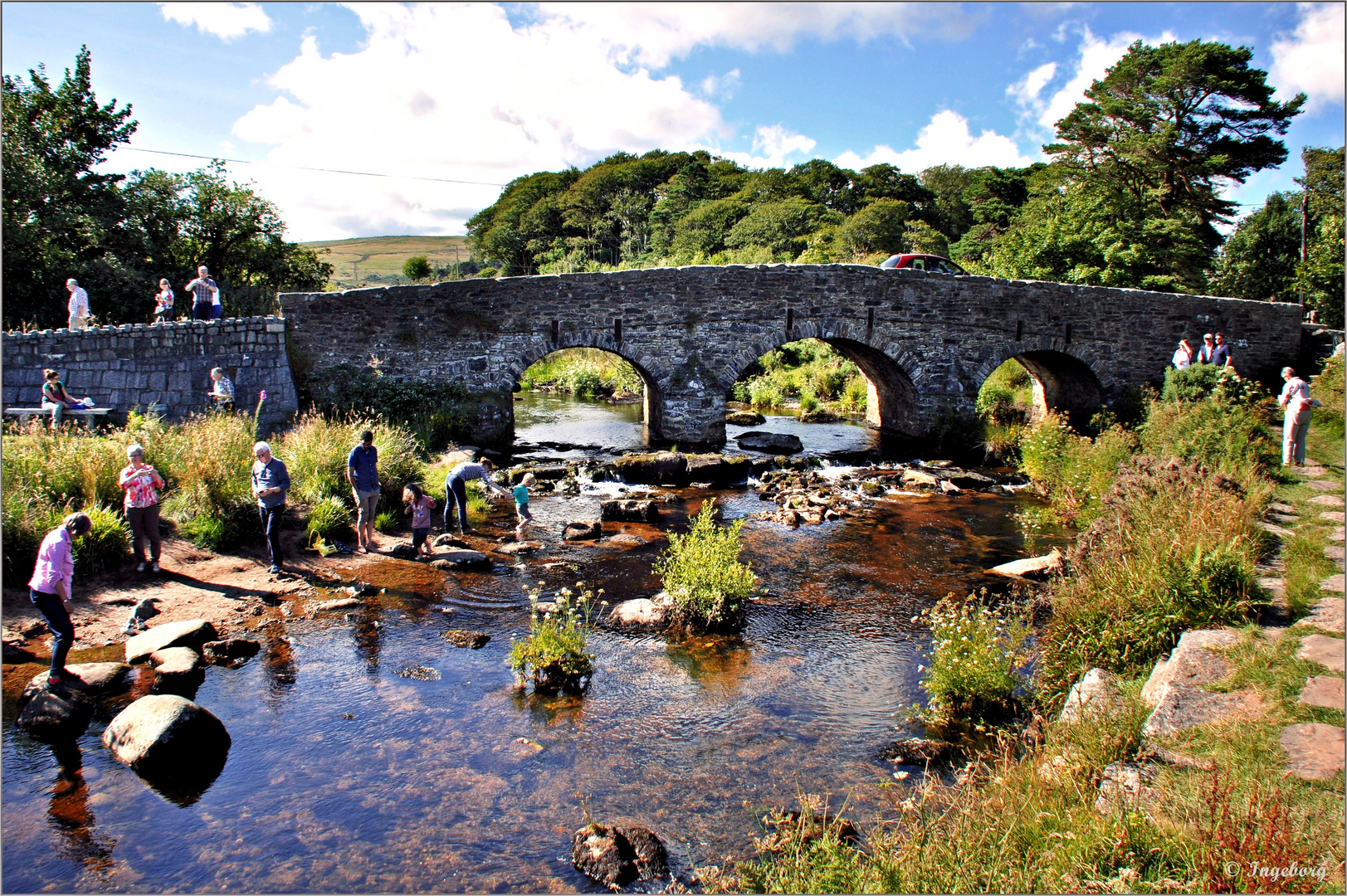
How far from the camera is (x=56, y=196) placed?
19.8 metres

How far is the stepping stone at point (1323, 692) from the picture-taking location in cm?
514

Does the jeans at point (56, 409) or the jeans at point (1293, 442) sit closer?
the jeans at point (1293, 442)

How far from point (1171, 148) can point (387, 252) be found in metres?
99.9

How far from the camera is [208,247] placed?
23.1 meters

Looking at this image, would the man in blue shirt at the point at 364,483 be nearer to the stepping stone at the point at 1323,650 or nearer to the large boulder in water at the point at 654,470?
the large boulder in water at the point at 654,470

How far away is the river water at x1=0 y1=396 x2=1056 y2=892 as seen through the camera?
5051mm

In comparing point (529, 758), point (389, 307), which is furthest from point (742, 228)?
point (529, 758)

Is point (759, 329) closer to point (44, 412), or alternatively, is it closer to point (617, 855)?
point (44, 412)

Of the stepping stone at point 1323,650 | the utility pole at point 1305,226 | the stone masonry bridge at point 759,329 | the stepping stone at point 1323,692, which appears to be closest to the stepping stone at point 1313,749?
the stepping stone at point 1323,692

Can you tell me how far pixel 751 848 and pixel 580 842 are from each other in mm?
1133

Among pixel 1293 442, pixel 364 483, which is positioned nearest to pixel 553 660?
pixel 364 483

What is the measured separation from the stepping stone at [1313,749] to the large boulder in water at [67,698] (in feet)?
28.5

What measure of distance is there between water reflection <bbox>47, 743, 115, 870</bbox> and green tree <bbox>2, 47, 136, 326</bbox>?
1700cm

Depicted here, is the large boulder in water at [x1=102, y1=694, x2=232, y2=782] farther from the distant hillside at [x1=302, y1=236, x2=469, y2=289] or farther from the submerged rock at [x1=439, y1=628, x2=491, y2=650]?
the distant hillside at [x1=302, y1=236, x2=469, y2=289]
